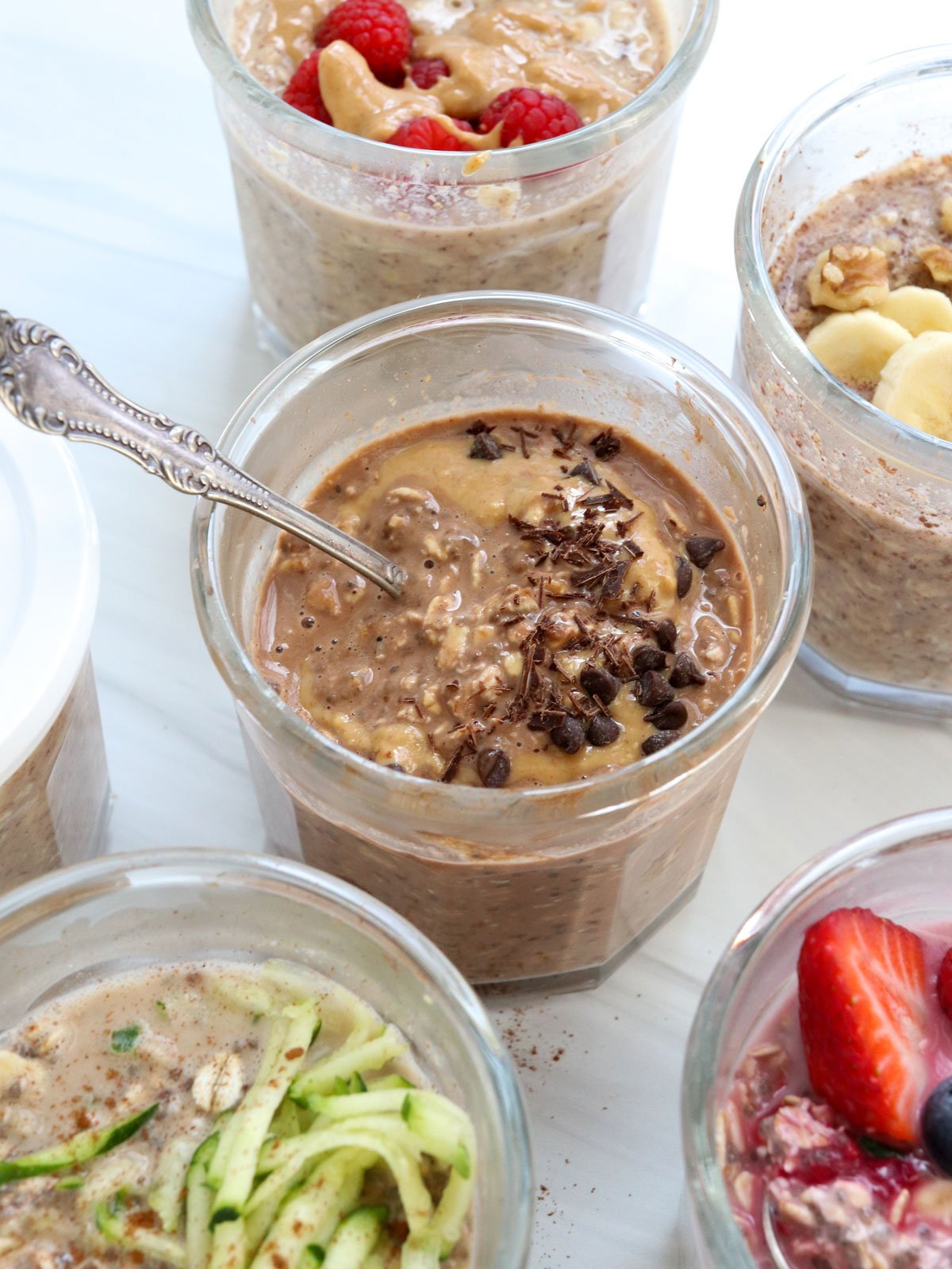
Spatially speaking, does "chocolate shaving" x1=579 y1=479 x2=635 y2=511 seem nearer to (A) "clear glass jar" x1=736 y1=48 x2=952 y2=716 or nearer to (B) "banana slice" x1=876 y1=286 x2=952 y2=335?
(A) "clear glass jar" x1=736 y1=48 x2=952 y2=716

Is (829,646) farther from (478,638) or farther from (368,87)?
(368,87)

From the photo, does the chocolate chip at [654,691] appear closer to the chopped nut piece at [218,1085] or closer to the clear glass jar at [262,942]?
the clear glass jar at [262,942]

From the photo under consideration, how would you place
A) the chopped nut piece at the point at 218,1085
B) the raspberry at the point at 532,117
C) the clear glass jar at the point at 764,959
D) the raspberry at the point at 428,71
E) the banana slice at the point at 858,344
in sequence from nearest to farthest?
1. the clear glass jar at the point at 764,959
2. the chopped nut piece at the point at 218,1085
3. the banana slice at the point at 858,344
4. the raspberry at the point at 532,117
5. the raspberry at the point at 428,71

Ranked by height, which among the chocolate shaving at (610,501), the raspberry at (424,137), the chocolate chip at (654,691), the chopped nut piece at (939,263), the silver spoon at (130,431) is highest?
the raspberry at (424,137)

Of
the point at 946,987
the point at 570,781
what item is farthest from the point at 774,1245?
the point at 570,781

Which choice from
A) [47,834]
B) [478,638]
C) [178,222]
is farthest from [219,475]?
[178,222]

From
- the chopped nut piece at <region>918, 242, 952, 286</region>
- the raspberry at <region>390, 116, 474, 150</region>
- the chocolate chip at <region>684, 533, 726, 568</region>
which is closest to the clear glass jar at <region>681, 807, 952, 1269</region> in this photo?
the chocolate chip at <region>684, 533, 726, 568</region>

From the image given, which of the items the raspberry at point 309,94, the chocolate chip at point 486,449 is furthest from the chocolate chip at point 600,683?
the raspberry at point 309,94
